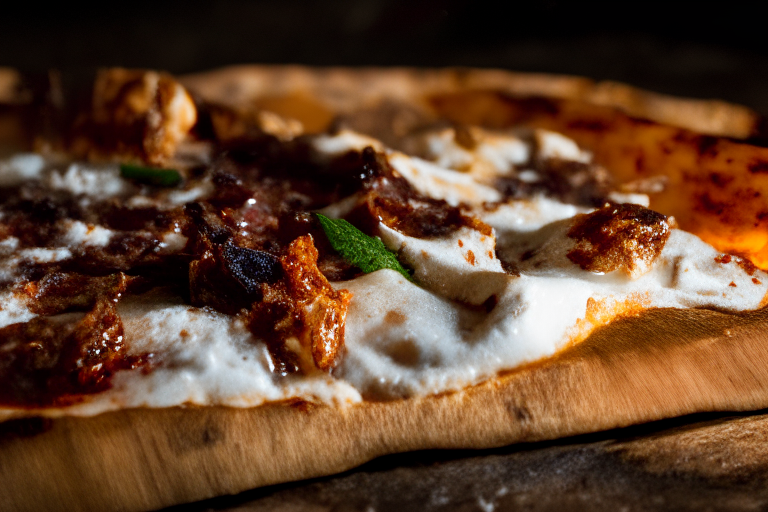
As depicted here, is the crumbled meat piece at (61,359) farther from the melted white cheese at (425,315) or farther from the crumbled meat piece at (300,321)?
the crumbled meat piece at (300,321)

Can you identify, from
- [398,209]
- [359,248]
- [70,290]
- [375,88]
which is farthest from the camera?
[375,88]

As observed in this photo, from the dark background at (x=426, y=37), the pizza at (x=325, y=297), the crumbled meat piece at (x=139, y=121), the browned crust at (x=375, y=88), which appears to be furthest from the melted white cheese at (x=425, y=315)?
the dark background at (x=426, y=37)

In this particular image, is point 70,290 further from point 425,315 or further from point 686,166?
point 686,166

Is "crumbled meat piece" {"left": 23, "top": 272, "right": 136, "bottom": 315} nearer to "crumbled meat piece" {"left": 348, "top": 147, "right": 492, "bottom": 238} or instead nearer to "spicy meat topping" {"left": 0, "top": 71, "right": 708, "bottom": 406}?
"spicy meat topping" {"left": 0, "top": 71, "right": 708, "bottom": 406}

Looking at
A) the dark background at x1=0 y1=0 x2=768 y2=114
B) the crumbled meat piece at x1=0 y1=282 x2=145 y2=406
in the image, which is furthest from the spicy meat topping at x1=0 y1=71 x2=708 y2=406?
the dark background at x1=0 y1=0 x2=768 y2=114

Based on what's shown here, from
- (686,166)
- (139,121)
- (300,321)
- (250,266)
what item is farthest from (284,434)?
(686,166)

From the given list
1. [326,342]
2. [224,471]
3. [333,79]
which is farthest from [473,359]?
[333,79]
